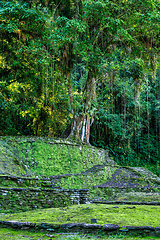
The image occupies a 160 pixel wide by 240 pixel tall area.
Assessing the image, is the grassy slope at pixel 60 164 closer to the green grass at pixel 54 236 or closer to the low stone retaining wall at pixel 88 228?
the low stone retaining wall at pixel 88 228

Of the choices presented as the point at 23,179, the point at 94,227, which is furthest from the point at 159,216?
the point at 23,179

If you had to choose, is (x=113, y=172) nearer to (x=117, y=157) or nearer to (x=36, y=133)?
(x=36, y=133)

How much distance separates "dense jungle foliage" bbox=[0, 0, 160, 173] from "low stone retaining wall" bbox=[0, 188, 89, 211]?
7.34m

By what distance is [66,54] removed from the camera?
16.4 meters

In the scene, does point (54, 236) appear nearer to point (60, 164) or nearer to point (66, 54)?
point (60, 164)

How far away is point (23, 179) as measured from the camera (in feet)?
25.3

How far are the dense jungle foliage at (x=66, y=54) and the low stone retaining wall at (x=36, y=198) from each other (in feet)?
24.1

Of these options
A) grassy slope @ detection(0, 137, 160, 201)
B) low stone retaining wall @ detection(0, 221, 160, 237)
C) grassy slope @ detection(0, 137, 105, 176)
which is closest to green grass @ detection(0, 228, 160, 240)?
low stone retaining wall @ detection(0, 221, 160, 237)

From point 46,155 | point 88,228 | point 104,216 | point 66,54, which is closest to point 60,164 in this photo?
point 46,155

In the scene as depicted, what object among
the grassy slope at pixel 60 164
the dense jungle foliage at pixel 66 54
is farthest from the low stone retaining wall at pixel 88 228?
the dense jungle foliage at pixel 66 54

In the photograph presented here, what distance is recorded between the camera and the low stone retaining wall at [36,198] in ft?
21.7

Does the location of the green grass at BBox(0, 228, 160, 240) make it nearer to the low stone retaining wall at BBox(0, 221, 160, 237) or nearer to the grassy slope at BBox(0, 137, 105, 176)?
the low stone retaining wall at BBox(0, 221, 160, 237)

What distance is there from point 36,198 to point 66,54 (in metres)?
11.1

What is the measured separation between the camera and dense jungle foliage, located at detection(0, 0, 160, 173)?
44.2ft
